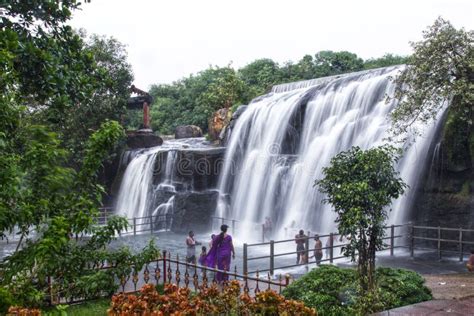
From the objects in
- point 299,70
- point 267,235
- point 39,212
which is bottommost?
point 267,235

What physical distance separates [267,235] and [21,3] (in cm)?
1332

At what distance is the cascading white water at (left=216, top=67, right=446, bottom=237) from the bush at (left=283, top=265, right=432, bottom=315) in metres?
8.86

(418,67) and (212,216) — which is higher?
(418,67)

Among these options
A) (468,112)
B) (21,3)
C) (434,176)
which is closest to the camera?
(21,3)

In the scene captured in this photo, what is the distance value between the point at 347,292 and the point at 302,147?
15808 mm

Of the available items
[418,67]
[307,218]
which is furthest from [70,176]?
[307,218]

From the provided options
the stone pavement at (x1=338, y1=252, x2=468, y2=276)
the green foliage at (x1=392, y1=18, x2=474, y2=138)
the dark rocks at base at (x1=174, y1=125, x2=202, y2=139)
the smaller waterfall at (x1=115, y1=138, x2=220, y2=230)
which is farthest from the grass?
the dark rocks at base at (x1=174, y1=125, x2=202, y2=139)

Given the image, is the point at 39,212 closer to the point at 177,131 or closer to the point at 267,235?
the point at 267,235

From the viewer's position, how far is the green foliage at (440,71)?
15.4 metres

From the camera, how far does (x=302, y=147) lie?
76.7 feet

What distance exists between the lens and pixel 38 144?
570 cm

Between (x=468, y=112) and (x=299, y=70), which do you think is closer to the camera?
(x=468, y=112)

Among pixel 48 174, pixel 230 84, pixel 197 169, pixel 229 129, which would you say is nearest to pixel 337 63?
pixel 230 84

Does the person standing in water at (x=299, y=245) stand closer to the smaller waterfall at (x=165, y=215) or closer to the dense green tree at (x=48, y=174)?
the dense green tree at (x=48, y=174)
